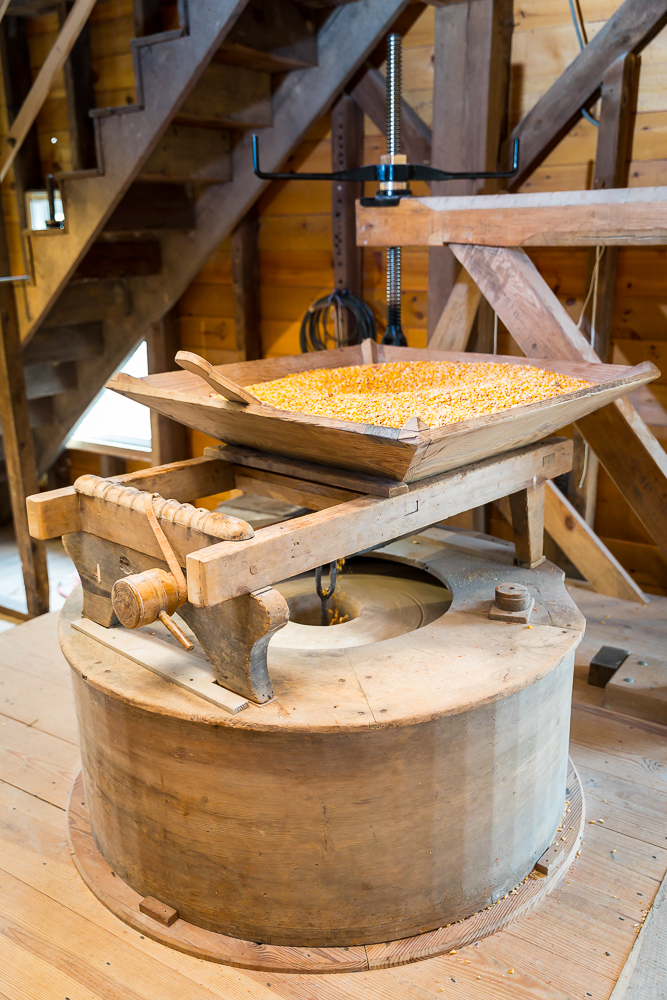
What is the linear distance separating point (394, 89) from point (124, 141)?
1153 millimetres

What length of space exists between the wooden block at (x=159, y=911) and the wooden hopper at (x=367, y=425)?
966 millimetres

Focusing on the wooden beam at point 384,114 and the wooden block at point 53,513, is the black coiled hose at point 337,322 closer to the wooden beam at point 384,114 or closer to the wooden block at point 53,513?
the wooden beam at point 384,114

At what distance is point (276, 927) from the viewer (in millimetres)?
1604

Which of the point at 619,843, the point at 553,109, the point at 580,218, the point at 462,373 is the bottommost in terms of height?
the point at 619,843

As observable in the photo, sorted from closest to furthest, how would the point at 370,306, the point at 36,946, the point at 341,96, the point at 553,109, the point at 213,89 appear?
the point at 36,946
the point at 553,109
the point at 213,89
the point at 341,96
the point at 370,306

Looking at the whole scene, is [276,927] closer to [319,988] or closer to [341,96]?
[319,988]

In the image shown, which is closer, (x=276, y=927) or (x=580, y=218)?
(x=276, y=927)

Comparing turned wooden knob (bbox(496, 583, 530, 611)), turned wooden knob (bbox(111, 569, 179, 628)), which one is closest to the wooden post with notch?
turned wooden knob (bbox(496, 583, 530, 611))

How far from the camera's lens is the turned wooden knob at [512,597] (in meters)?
1.86

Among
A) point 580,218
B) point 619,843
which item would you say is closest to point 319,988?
point 619,843

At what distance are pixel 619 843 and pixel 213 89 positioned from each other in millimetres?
3063

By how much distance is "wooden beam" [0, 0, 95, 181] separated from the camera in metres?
2.96

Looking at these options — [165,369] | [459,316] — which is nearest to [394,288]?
[459,316]

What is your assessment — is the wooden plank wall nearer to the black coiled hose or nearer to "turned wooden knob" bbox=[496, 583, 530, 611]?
the black coiled hose
